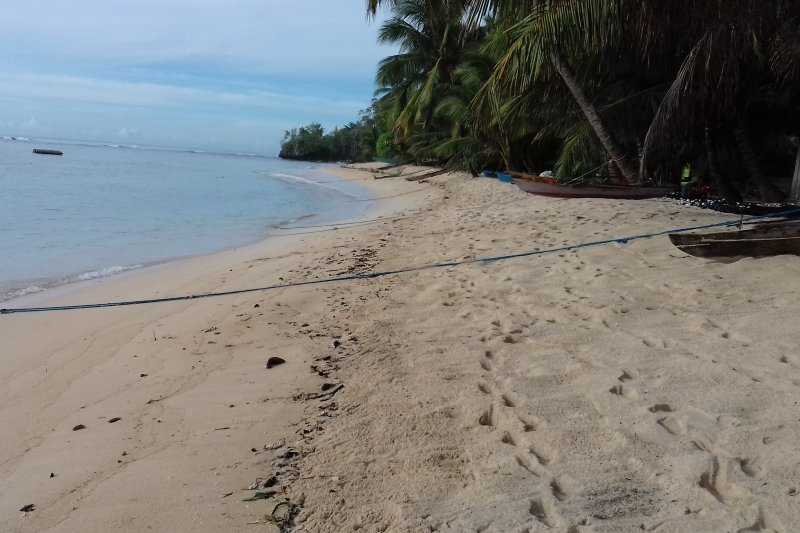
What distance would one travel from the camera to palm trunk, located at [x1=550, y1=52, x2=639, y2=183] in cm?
1145

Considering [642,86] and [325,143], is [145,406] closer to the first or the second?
[642,86]

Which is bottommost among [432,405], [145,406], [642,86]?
[145,406]

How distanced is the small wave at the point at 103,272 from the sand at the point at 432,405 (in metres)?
2.37

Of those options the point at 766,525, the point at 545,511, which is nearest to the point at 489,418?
the point at 545,511

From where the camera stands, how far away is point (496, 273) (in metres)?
5.66

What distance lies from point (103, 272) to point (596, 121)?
9110 millimetres

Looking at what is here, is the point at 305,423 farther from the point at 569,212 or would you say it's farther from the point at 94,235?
the point at 94,235

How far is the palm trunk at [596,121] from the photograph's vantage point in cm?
1145

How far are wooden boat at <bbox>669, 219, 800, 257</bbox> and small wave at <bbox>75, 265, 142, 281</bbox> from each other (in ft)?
22.1

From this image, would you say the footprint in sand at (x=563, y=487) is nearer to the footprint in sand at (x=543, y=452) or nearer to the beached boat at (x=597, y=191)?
the footprint in sand at (x=543, y=452)

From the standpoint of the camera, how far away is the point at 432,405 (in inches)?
113

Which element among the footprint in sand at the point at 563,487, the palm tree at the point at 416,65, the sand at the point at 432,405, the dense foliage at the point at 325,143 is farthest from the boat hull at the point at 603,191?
the dense foliage at the point at 325,143

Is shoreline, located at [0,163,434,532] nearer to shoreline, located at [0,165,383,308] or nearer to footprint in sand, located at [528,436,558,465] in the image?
shoreline, located at [0,165,383,308]

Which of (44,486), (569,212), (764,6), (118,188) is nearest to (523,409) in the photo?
(44,486)
